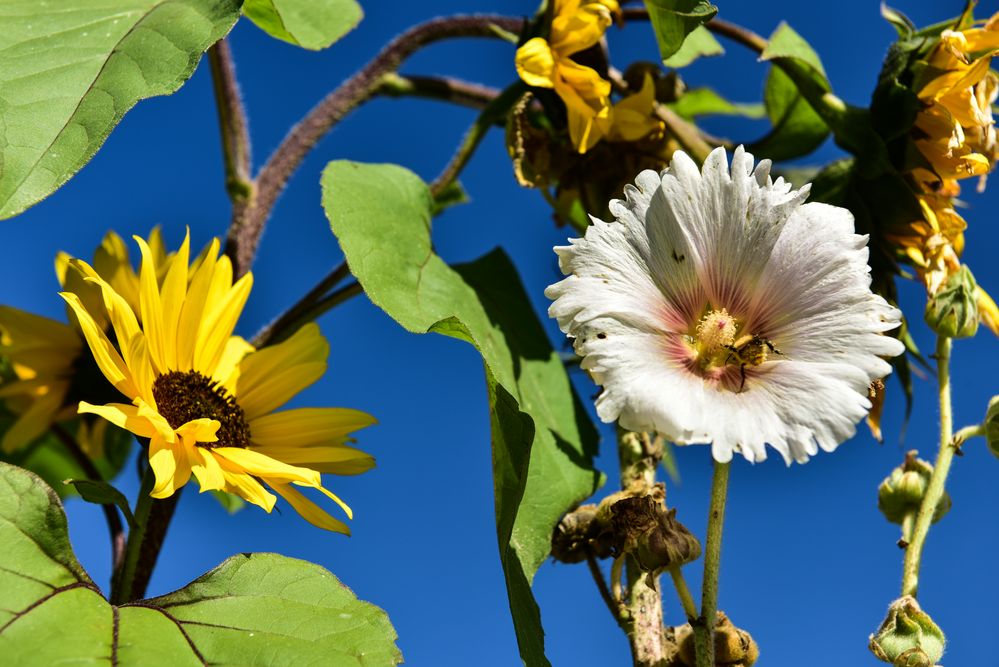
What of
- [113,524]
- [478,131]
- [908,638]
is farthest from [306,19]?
[908,638]

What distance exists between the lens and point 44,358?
0.76 meters

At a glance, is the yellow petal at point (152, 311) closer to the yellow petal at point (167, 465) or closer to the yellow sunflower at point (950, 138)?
the yellow petal at point (167, 465)

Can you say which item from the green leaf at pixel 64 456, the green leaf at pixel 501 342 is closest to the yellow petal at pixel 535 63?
the green leaf at pixel 501 342

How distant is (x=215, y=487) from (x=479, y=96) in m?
0.48

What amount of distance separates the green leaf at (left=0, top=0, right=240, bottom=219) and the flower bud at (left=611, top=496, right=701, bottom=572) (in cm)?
31

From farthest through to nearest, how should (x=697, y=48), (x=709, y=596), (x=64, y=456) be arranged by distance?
(x=64, y=456) → (x=697, y=48) → (x=709, y=596)

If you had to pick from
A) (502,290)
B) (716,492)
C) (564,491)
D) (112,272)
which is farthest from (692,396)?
(112,272)

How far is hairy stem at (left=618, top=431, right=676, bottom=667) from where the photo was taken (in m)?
0.51

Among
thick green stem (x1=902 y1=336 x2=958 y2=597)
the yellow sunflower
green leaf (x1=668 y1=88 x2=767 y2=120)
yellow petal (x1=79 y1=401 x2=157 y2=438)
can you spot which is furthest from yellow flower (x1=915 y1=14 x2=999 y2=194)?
yellow petal (x1=79 y1=401 x2=157 y2=438)

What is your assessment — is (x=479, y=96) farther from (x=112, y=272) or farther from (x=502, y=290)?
(x=112, y=272)

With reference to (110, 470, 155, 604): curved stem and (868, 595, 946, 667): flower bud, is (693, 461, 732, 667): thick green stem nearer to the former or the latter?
(868, 595, 946, 667): flower bud

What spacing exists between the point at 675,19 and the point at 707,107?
0.41 metres

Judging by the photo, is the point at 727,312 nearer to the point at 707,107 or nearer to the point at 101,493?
the point at 101,493

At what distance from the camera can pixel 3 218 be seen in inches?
18.5
